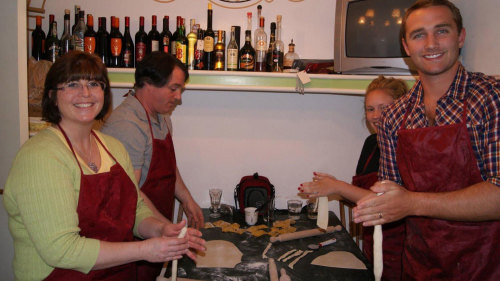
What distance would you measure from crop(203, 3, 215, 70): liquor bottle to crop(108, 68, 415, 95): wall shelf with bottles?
0.67 ft

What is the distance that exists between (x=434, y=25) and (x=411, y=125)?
41 cm

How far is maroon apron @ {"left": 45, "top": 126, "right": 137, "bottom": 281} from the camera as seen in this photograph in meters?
1.37

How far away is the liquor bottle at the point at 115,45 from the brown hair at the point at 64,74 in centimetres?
137

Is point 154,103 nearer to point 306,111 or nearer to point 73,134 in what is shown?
point 73,134

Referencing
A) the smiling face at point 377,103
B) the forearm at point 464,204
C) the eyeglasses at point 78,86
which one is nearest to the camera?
the forearm at point 464,204

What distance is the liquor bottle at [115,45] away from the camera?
277 centimetres

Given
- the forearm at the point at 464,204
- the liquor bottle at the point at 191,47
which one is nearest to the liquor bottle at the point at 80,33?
the liquor bottle at the point at 191,47

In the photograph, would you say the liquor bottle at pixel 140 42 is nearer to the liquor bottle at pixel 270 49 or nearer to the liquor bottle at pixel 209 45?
the liquor bottle at pixel 209 45

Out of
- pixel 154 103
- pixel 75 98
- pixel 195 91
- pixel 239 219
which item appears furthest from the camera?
pixel 195 91

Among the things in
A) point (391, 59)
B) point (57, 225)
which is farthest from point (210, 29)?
point (57, 225)

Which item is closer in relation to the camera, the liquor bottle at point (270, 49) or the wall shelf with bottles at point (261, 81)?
the wall shelf with bottles at point (261, 81)

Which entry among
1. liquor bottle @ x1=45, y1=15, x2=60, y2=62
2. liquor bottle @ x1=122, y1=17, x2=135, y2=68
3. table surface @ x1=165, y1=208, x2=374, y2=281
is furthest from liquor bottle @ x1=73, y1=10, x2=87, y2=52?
table surface @ x1=165, y1=208, x2=374, y2=281

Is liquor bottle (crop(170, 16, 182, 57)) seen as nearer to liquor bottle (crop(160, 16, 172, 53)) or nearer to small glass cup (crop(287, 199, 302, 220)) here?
liquor bottle (crop(160, 16, 172, 53))

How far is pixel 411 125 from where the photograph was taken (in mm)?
1637
